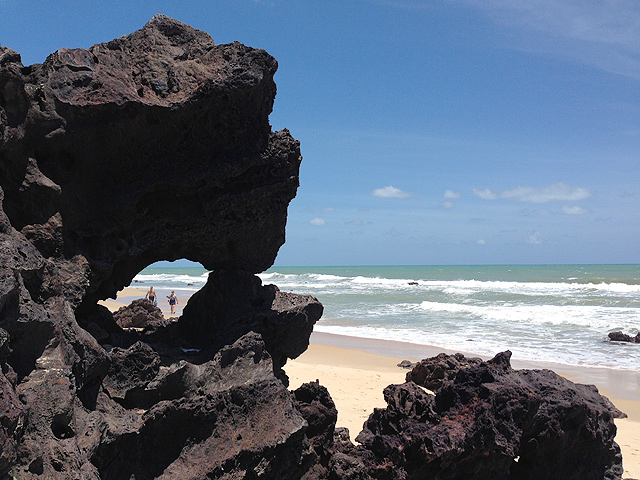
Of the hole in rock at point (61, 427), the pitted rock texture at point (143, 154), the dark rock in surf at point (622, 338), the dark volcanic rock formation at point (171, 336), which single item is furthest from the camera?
the dark rock in surf at point (622, 338)

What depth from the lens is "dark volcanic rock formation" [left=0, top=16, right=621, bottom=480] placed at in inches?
131

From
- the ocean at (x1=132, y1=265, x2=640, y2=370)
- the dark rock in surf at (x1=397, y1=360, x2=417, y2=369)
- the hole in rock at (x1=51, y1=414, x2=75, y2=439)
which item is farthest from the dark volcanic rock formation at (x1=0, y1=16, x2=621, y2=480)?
the ocean at (x1=132, y1=265, x2=640, y2=370)

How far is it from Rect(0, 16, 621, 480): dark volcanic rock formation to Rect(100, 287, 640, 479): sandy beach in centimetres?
214

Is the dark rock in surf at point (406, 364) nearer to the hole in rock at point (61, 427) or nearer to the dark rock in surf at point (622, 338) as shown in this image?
the dark rock in surf at point (622, 338)

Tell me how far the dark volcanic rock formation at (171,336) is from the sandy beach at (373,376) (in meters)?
2.14

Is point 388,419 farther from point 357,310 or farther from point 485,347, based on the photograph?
point 357,310

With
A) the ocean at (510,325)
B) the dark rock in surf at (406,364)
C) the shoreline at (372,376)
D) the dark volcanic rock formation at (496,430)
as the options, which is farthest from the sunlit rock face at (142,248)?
the ocean at (510,325)

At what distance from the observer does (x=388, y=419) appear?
4395mm

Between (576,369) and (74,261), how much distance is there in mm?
10646

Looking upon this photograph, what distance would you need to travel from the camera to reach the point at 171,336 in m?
5.54

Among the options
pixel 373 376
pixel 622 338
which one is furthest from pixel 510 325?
pixel 373 376

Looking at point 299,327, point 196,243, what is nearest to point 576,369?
point 299,327

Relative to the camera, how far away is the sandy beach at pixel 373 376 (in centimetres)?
705

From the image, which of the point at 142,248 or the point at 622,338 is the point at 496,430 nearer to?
the point at 142,248
